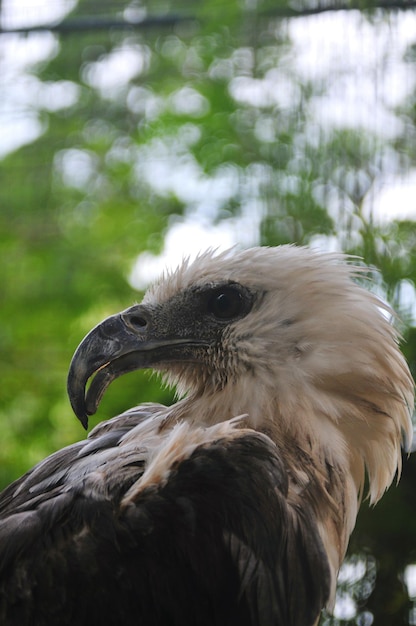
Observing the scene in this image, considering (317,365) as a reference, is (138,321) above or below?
above

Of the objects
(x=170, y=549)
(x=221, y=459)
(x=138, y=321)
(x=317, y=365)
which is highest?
(x=138, y=321)

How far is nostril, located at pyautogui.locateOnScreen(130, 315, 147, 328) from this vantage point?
205 centimetres

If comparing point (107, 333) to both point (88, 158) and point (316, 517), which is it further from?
point (88, 158)

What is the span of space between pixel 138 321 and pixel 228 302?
0.23 meters

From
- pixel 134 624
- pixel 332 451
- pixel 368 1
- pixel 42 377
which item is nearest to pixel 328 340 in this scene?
pixel 332 451

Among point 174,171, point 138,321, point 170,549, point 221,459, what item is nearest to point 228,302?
point 138,321

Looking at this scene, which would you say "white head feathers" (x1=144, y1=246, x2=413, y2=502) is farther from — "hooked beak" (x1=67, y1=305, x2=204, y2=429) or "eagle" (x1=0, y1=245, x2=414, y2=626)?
"hooked beak" (x1=67, y1=305, x2=204, y2=429)

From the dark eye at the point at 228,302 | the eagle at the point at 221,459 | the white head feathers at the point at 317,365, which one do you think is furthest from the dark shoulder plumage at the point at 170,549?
the dark eye at the point at 228,302

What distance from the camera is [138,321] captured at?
6.76 feet

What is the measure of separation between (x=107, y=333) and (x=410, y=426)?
2.54ft

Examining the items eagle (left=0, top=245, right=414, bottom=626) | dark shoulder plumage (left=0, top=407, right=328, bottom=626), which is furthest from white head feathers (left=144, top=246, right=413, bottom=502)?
dark shoulder plumage (left=0, top=407, right=328, bottom=626)

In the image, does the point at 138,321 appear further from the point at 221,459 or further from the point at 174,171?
the point at 174,171

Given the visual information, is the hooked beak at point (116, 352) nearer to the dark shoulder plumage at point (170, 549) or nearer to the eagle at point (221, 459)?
the eagle at point (221, 459)

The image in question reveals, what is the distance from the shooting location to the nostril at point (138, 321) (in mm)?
2053
